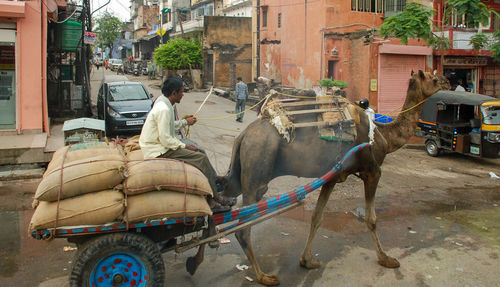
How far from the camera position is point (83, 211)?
3859 millimetres

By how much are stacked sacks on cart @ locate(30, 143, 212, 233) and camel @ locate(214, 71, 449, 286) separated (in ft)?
3.21

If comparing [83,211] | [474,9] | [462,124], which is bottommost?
[83,211]

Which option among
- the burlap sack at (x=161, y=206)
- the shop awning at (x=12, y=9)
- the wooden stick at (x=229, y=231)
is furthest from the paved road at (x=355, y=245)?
the shop awning at (x=12, y=9)

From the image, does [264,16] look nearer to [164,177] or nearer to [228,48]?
[228,48]

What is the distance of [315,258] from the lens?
5.77 metres

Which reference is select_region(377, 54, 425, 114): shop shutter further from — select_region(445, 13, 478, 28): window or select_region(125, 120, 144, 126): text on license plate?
select_region(125, 120, 144, 126): text on license plate

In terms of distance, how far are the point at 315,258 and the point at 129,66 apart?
46.7m

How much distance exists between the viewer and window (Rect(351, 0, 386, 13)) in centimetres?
1964

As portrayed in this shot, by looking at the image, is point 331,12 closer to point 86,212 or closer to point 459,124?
point 459,124

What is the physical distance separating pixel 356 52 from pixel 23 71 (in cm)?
1326

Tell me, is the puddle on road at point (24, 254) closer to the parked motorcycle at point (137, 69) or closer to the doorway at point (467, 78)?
the doorway at point (467, 78)

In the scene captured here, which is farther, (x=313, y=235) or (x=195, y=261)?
(x=313, y=235)

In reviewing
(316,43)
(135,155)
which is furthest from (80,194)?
(316,43)

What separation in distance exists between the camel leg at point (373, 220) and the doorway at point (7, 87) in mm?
10426
